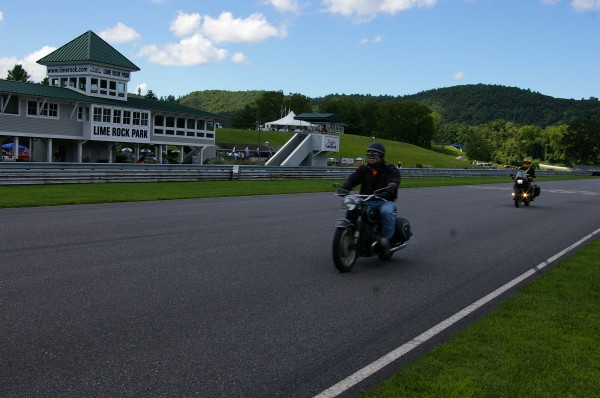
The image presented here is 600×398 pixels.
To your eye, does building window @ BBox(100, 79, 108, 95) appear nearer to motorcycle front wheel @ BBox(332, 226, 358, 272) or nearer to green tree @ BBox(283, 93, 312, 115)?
motorcycle front wheel @ BBox(332, 226, 358, 272)

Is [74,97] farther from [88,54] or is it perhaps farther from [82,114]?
[88,54]

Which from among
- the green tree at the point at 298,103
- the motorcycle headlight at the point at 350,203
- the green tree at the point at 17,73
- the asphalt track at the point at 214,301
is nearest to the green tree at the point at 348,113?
the green tree at the point at 298,103

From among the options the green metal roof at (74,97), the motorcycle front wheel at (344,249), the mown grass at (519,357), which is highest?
the green metal roof at (74,97)

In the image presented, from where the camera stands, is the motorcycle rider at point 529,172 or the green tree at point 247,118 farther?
the green tree at point 247,118

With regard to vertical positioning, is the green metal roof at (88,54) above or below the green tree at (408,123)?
below

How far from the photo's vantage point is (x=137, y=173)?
27.4m

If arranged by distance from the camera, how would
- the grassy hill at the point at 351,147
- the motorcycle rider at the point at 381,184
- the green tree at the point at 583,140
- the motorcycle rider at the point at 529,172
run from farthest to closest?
the green tree at the point at 583,140 → the grassy hill at the point at 351,147 → the motorcycle rider at the point at 529,172 → the motorcycle rider at the point at 381,184

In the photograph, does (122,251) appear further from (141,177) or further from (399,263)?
(141,177)

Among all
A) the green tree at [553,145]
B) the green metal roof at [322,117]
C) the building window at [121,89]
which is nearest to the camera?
the building window at [121,89]

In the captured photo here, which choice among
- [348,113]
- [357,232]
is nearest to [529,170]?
[357,232]

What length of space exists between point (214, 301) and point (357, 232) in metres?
2.88

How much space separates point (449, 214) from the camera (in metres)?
17.2

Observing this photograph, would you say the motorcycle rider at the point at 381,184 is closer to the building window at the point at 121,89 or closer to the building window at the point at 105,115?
the building window at the point at 105,115

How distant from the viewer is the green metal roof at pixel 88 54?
42875 millimetres
